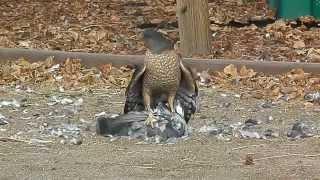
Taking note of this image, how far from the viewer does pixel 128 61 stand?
928cm

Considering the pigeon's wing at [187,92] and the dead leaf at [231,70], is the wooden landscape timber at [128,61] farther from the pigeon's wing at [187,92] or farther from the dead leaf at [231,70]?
the pigeon's wing at [187,92]

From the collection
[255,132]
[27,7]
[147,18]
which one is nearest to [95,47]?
[147,18]

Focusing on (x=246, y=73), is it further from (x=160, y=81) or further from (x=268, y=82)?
(x=160, y=81)

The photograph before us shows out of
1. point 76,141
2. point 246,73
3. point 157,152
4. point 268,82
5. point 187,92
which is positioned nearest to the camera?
point 157,152

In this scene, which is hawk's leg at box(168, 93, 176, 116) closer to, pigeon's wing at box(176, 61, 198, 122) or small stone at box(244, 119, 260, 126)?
pigeon's wing at box(176, 61, 198, 122)

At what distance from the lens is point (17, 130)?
6.56m

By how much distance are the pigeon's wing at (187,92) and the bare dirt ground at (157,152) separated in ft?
0.66

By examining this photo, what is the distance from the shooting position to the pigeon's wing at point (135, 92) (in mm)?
5977

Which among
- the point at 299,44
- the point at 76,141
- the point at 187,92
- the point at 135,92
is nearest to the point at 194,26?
the point at 299,44

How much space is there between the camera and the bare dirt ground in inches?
204

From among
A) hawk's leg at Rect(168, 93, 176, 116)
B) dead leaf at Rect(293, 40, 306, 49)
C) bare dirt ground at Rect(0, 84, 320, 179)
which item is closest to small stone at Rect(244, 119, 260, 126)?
bare dirt ground at Rect(0, 84, 320, 179)

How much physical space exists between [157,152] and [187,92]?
0.68 meters

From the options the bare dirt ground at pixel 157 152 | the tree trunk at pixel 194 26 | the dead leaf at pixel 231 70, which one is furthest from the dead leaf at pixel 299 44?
the bare dirt ground at pixel 157 152

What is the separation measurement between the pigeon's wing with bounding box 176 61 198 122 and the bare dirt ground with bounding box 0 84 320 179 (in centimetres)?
20
